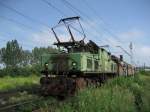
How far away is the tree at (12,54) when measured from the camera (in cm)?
10800

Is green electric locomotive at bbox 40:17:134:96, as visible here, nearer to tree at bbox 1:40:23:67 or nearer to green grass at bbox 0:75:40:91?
green grass at bbox 0:75:40:91

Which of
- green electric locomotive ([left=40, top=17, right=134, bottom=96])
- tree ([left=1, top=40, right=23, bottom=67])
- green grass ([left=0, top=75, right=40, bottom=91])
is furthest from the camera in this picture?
tree ([left=1, top=40, right=23, bottom=67])

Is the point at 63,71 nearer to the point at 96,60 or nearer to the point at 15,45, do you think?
the point at 96,60

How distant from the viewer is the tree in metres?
108

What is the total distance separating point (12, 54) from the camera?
110 meters

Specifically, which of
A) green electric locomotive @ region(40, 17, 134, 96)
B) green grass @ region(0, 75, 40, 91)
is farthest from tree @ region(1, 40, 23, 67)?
green electric locomotive @ region(40, 17, 134, 96)

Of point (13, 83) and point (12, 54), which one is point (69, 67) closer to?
point (13, 83)

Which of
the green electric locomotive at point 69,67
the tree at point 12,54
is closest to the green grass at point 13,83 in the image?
the green electric locomotive at point 69,67

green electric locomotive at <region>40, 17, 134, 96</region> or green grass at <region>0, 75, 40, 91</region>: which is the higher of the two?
green electric locomotive at <region>40, 17, 134, 96</region>

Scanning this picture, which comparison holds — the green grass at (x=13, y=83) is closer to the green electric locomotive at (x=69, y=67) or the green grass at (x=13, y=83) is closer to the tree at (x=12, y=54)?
the green electric locomotive at (x=69, y=67)

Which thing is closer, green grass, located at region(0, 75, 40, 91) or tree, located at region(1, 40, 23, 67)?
green grass, located at region(0, 75, 40, 91)

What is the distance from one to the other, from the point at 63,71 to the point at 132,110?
5623 mm

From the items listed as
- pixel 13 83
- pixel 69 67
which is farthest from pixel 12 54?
pixel 69 67

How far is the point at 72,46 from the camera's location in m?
17.6
